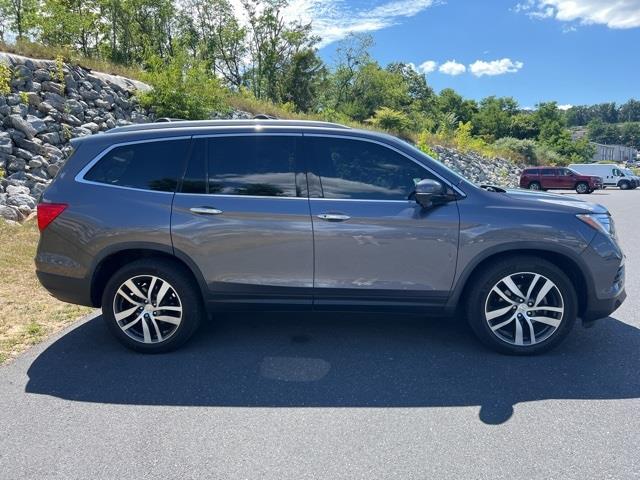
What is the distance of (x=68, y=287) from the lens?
13.0 ft

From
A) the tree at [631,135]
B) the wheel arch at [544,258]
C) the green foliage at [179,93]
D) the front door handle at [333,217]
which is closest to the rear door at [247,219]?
the front door handle at [333,217]

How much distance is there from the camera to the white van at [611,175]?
33844 millimetres

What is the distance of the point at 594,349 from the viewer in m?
4.03

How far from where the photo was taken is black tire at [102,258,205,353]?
3.90 metres

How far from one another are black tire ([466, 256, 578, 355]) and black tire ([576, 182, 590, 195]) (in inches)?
1168

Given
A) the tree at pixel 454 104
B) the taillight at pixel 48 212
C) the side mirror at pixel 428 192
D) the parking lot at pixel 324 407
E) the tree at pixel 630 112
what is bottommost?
the parking lot at pixel 324 407

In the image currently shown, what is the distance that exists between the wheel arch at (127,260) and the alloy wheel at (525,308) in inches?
98.5

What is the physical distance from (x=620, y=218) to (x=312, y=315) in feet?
40.5

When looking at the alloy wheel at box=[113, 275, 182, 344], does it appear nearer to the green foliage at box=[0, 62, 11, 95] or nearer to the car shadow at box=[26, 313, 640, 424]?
the car shadow at box=[26, 313, 640, 424]

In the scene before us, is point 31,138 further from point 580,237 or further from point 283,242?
point 580,237

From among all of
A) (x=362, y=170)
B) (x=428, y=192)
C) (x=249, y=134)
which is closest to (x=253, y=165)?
(x=249, y=134)

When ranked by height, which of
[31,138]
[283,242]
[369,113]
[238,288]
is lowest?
[238,288]

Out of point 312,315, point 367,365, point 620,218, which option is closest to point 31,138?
point 312,315

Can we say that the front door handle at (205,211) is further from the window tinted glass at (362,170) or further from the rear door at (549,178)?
the rear door at (549,178)
